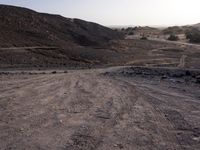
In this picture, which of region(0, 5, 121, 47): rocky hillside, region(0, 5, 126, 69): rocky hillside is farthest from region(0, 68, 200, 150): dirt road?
region(0, 5, 121, 47): rocky hillside

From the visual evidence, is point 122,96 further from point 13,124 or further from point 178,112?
point 13,124

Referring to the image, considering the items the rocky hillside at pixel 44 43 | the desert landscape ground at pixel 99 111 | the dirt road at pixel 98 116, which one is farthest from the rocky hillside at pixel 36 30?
the dirt road at pixel 98 116

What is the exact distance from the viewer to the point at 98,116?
38.2 ft

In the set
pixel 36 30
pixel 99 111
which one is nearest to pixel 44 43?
pixel 36 30

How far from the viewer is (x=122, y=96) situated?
15.2 meters

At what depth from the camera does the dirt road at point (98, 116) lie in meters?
9.12

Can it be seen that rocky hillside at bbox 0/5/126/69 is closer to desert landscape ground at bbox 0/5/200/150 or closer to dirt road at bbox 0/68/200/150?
desert landscape ground at bbox 0/5/200/150

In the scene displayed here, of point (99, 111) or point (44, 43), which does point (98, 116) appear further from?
point (44, 43)

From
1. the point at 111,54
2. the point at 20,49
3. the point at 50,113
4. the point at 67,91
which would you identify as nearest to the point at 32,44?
the point at 20,49

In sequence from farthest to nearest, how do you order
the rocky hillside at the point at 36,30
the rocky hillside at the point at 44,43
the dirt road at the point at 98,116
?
the rocky hillside at the point at 36,30 < the rocky hillside at the point at 44,43 < the dirt road at the point at 98,116

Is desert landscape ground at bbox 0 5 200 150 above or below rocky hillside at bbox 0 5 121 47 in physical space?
below

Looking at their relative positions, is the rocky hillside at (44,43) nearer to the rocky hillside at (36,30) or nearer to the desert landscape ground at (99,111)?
the rocky hillside at (36,30)

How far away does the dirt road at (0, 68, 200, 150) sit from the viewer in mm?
9117

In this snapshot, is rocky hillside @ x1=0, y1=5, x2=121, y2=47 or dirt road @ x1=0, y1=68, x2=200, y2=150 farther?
rocky hillside @ x1=0, y1=5, x2=121, y2=47
